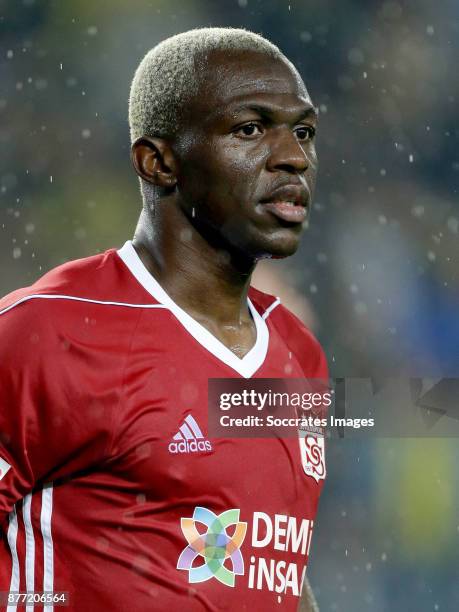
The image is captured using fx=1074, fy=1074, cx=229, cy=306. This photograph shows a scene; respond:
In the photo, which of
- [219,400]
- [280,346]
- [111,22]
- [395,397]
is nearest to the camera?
[219,400]

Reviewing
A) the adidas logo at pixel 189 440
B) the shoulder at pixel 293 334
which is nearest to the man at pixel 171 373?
the adidas logo at pixel 189 440

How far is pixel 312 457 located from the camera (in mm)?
2592

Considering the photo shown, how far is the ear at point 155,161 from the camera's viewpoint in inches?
96.7

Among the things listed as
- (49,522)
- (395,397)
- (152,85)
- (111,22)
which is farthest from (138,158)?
(111,22)

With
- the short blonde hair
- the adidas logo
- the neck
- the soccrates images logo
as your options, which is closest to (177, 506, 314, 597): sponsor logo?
the soccrates images logo

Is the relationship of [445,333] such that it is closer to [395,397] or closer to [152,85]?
[395,397]

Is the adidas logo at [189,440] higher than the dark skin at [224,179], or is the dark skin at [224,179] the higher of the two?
the dark skin at [224,179]

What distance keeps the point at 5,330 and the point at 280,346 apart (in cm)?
80

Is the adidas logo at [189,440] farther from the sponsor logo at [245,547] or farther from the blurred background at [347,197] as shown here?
the blurred background at [347,197]

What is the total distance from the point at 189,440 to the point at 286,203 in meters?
0.56

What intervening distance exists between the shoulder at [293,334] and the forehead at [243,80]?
2.14 feet

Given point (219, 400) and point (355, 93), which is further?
point (355, 93)

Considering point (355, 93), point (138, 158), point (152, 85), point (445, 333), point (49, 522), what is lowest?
point (49, 522)

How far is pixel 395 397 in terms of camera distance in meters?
5.98
